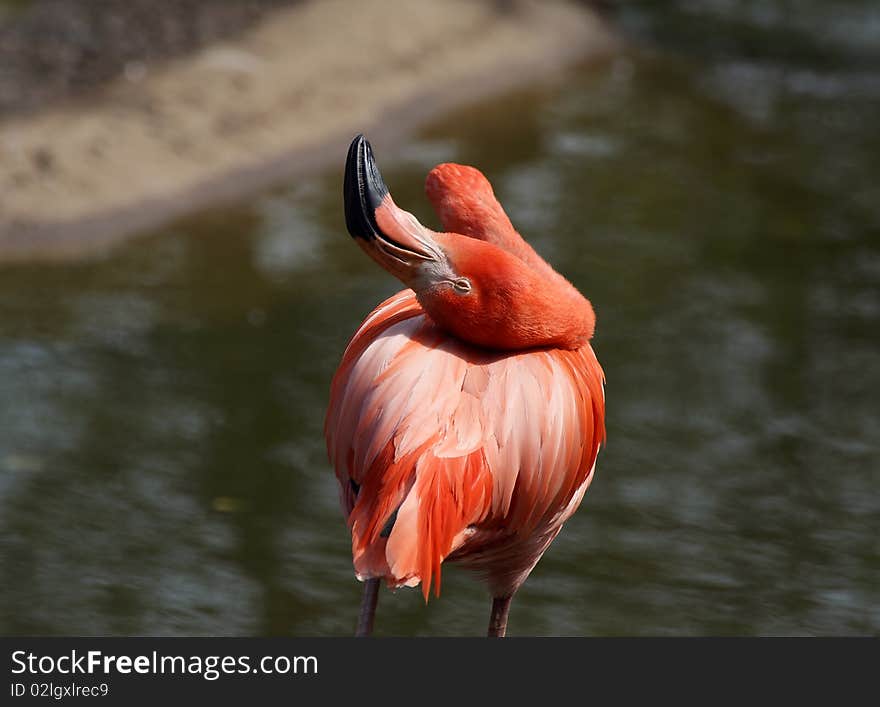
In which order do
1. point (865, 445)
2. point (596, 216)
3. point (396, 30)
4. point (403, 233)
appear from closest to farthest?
point (403, 233) < point (865, 445) < point (596, 216) < point (396, 30)

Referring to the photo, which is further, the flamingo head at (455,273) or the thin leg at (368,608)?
the thin leg at (368,608)

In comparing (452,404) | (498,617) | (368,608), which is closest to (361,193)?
(452,404)

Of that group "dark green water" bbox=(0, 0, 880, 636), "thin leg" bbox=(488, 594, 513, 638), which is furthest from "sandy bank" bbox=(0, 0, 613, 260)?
"thin leg" bbox=(488, 594, 513, 638)

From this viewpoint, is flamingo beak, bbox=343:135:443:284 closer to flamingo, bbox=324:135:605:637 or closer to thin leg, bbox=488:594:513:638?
flamingo, bbox=324:135:605:637

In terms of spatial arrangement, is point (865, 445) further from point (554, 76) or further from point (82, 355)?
point (554, 76)

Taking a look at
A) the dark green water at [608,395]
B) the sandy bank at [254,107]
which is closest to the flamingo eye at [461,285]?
the dark green water at [608,395]

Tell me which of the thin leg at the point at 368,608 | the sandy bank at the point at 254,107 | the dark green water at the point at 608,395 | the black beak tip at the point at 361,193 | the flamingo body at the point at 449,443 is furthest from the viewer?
the sandy bank at the point at 254,107

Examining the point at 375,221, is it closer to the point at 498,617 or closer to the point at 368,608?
the point at 368,608

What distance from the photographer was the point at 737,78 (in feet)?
30.3

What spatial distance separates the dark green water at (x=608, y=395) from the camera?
4.17 meters

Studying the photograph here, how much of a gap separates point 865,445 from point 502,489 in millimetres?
2698

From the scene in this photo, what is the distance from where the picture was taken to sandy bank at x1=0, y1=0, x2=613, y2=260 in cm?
646

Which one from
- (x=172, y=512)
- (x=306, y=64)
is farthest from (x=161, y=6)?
(x=172, y=512)

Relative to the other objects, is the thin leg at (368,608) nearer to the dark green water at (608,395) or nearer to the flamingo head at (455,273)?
the flamingo head at (455,273)
